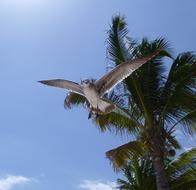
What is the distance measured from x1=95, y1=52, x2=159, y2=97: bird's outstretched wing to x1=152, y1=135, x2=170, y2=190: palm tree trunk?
2662 millimetres

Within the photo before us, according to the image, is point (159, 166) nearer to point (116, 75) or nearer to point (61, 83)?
point (116, 75)

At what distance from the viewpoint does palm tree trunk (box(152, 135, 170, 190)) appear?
11633 millimetres

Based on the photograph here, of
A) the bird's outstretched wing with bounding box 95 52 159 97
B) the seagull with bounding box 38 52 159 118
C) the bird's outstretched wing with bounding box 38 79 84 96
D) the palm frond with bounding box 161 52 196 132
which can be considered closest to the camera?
the bird's outstretched wing with bounding box 95 52 159 97

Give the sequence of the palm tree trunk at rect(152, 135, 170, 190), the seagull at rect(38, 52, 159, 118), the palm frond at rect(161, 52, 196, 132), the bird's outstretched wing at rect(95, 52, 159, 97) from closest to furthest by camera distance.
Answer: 1. the bird's outstretched wing at rect(95, 52, 159, 97)
2. the seagull at rect(38, 52, 159, 118)
3. the palm tree trunk at rect(152, 135, 170, 190)
4. the palm frond at rect(161, 52, 196, 132)

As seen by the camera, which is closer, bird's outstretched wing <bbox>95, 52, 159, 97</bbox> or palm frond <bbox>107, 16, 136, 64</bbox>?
bird's outstretched wing <bbox>95, 52, 159, 97</bbox>

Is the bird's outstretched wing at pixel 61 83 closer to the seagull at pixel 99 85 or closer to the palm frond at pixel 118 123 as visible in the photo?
the seagull at pixel 99 85

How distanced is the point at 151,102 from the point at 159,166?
2.20 meters

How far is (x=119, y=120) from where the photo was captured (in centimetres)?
1356

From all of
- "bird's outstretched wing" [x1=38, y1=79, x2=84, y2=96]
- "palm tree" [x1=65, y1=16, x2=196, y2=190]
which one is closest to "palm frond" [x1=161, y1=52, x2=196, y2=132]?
"palm tree" [x1=65, y1=16, x2=196, y2=190]

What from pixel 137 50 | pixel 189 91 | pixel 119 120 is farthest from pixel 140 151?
pixel 137 50

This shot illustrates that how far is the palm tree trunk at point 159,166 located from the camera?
1163 cm

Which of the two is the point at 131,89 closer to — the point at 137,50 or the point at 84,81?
the point at 137,50

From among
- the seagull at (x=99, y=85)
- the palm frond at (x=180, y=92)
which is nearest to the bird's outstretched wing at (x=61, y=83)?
the seagull at (x=99, y=85)

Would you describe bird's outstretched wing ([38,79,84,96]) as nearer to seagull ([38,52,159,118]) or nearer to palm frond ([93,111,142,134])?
seagull ([38,52,159,118])
